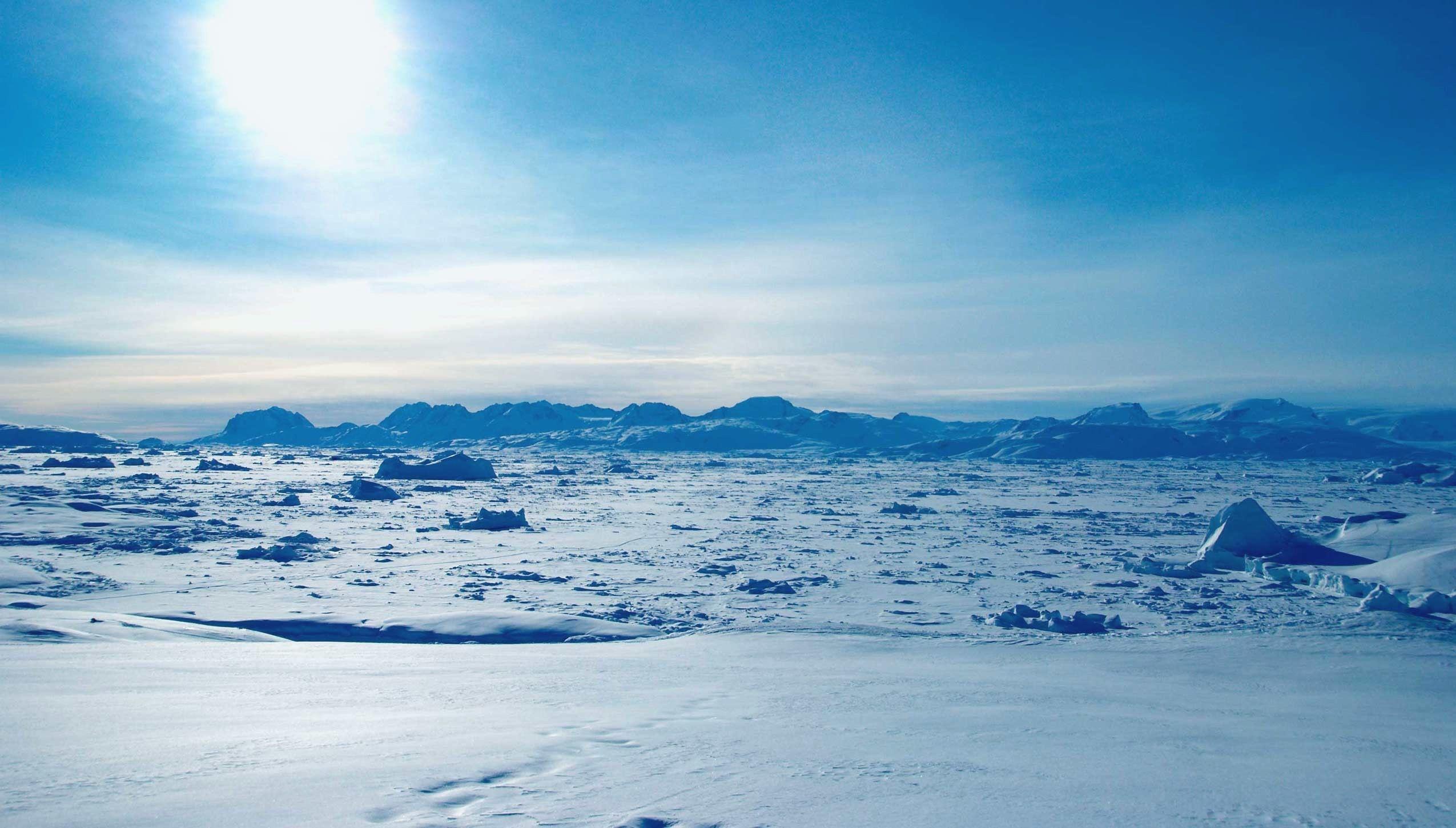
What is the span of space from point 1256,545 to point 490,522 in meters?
18.1

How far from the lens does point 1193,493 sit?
3975 cm

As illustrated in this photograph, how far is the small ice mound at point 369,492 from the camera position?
32.7 meters

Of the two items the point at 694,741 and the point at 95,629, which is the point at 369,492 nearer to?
the point at 95,629

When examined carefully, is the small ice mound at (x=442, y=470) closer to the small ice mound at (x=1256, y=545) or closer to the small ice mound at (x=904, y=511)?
the small ice mound at (x=904, y=511)

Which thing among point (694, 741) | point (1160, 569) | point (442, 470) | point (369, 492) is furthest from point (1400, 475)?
point (694, 741)

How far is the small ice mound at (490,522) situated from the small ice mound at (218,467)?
95.1 ft

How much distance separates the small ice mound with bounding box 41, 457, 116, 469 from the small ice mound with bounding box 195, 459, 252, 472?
383 centimetres

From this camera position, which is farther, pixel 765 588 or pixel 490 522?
pixel 490 522

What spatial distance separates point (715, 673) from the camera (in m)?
8.37

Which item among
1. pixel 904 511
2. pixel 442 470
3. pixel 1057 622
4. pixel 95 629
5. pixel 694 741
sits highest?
pixel 694 741

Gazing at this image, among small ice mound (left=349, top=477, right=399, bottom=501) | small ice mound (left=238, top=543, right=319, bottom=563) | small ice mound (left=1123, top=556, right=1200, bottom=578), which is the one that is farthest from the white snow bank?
small ice mound (left=349, top=477, right=399, bottom=501)

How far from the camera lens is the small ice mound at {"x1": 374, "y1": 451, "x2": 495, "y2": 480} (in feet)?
146

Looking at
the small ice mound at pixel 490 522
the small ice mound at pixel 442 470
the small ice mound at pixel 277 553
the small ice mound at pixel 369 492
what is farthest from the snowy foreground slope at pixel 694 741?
the small ice mound at pixel 442 470

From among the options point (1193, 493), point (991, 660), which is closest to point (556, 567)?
point (991, 660)
